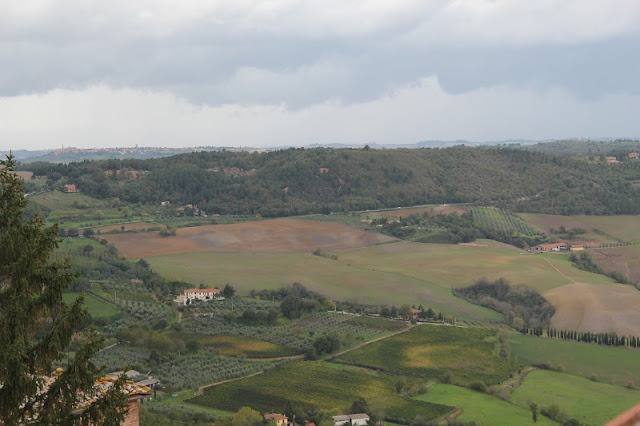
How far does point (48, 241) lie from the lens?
9.66m

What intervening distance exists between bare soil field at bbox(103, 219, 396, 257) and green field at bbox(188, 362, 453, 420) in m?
37.9

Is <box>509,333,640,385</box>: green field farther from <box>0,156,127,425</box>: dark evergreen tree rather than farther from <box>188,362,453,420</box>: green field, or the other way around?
<box>0,156,127,425</box>: dark evergreen tree

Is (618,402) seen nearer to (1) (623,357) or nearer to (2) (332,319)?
(1) (623,357)

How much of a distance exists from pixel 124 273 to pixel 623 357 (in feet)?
145

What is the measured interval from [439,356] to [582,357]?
9.65 meters

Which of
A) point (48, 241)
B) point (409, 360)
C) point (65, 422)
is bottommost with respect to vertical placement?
point (409, 360)

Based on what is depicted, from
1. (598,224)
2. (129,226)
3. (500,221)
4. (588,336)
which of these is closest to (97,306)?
(129,226)

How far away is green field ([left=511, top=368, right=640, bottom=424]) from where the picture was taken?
36713 millimetres

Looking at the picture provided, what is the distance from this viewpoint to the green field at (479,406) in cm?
3534

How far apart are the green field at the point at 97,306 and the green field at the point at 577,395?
99.7 feet

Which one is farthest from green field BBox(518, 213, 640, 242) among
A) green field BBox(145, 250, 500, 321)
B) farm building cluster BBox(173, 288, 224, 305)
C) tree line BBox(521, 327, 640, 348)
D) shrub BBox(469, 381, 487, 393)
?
shrub BBox(469, 381, 487, 393)

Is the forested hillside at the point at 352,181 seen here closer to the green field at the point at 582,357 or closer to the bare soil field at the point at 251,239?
the bare soil field at the point at 251,239

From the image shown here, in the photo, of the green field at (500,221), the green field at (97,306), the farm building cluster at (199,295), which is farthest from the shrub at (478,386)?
the green field at (500,221)

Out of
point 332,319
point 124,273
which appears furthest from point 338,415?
point 124,273
